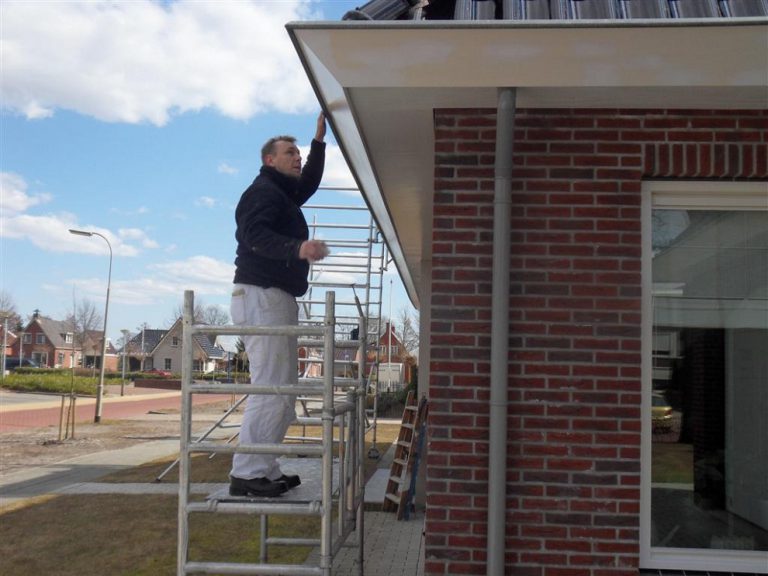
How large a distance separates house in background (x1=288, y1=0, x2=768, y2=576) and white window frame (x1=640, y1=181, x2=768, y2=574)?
11 millimetres

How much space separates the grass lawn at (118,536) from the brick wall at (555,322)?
9.89ft

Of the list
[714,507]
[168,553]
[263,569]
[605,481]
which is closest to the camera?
[263,569]

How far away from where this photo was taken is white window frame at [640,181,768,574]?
13.1 feet

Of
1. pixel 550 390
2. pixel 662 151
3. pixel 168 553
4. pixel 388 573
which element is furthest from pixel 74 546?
pixel 662 151

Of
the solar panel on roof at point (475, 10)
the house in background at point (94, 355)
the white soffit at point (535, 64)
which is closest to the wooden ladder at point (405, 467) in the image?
the white soffit at point (535, 64)

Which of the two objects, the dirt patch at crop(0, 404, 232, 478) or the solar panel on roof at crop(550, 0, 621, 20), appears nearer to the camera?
the solar panel on roof at crop(550, 0, 621, 20)

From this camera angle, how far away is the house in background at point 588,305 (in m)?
3.83

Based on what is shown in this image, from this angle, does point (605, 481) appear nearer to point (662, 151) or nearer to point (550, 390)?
point (550, 390)

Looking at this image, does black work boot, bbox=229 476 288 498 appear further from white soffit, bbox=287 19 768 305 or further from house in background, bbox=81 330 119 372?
house in background, bbox=81 330 119 372

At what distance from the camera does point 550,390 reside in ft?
12.9

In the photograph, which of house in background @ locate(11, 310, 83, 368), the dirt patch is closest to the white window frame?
the dirt patch

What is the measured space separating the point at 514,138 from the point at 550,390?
132cm

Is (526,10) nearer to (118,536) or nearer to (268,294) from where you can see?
(268,294)

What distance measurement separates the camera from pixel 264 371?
4.04 meters
